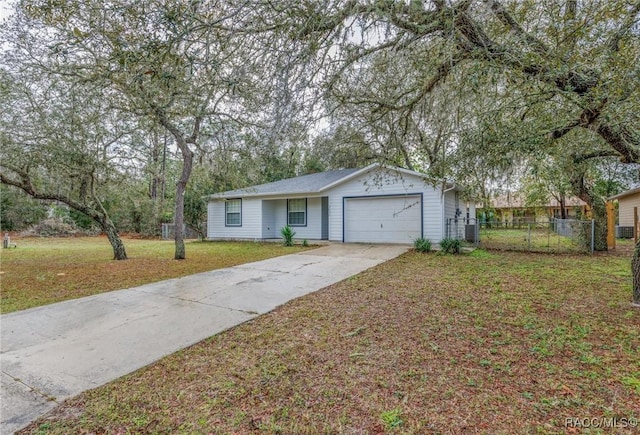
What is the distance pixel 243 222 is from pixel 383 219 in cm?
726

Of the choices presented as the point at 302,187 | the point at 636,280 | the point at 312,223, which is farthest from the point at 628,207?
the point at 302,187

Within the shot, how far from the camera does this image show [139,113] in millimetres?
6570

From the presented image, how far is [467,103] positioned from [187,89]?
4.01 meters

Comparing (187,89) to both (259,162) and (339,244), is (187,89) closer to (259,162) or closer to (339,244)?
(259,162)

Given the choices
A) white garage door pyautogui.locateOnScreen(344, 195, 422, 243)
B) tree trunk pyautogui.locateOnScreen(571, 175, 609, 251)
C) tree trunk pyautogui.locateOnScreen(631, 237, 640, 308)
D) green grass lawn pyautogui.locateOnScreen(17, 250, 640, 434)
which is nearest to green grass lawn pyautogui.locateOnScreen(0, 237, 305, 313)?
green grass lawn pyautogui.locateOnScreen(17, 250, 640, 434)

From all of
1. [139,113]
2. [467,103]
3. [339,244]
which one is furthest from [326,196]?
[467,103]

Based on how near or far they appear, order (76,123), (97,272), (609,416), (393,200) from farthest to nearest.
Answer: (393,200) < (97,272) < (76,123) < (609,416)

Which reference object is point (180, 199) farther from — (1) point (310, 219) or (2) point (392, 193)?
(2) point (392, 193)

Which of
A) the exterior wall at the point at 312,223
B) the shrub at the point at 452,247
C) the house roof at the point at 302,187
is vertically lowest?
the shrub at the point at 452,247

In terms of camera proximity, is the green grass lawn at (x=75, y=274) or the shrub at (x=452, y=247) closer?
the green grass lawn at (x=75, y=274)

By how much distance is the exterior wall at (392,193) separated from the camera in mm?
11414

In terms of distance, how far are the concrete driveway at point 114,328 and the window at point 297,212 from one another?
811 centimetres

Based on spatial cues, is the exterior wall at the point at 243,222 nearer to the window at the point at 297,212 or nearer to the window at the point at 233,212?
the window at the point at 233,212

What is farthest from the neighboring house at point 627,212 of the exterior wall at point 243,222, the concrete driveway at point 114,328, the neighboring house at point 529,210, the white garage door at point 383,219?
the exterior wall at point 243,222
